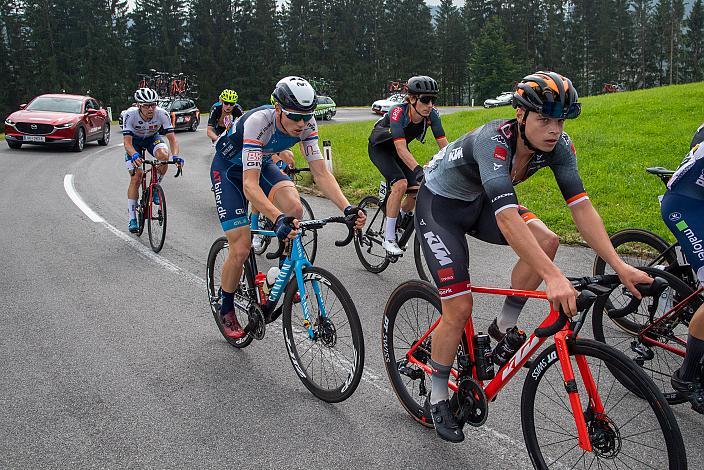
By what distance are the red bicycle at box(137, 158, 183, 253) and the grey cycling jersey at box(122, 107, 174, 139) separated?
24.9 inches

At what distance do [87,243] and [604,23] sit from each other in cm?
10241

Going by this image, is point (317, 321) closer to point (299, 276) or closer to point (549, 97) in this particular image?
point (299, 276)

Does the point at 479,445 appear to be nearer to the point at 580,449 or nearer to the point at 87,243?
the point at 580,449

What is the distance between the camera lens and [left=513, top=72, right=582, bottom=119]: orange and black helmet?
10.6 ft

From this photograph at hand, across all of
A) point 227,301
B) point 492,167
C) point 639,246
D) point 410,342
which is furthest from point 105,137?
point 492,167

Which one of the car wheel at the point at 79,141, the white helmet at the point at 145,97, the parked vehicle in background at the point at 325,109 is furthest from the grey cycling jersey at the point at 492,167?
the parked vehicle in background at the point at 325,109

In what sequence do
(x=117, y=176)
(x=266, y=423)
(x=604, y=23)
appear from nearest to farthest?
(x=266, y=423) < (x=117, y=176) < (x=604, y=23)

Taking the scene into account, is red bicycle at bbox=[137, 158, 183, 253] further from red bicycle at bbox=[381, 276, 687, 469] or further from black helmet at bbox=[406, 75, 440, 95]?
red bicycle at bbox=[381, 276, 687, 469]

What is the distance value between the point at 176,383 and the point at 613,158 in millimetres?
12335

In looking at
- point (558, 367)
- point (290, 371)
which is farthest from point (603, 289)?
point (290, 371)

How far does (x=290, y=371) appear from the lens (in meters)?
5.05

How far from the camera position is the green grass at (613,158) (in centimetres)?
1029

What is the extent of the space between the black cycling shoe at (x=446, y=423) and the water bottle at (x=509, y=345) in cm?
41

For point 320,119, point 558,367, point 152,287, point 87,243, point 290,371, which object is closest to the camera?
point 558,367
